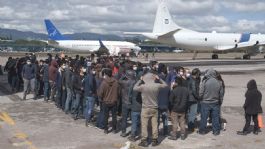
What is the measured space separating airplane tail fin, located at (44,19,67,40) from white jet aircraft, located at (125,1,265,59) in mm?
16451

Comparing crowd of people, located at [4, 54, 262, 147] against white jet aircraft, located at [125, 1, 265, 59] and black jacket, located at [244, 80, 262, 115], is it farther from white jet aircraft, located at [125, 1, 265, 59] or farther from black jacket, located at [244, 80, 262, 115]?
white jet aircraft, located at [125, 1, 265, 59]

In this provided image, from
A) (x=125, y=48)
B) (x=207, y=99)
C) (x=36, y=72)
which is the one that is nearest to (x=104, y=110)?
(x=207, y=99)

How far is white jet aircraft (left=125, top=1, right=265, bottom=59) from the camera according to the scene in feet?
185

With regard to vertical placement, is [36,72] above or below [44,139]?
above

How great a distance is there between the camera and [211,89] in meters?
10.4

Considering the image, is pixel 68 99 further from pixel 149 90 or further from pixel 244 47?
pixel 244 47

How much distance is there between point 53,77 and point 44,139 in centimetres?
584

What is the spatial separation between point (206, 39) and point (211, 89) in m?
47.4

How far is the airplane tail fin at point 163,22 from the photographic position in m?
58.2

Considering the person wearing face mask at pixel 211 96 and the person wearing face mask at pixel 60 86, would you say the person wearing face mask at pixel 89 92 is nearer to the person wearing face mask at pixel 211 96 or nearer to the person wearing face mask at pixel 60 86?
the person wearing face mask at pixel 60 86

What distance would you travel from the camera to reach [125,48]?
2621 inches

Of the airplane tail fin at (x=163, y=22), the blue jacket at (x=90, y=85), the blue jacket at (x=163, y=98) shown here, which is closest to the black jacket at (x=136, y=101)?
the blue jacket at (x=163, y=98)

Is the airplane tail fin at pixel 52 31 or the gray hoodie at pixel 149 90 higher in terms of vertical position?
the airplane tail fin at pixel 52 31

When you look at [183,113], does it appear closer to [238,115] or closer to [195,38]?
[238,115]
